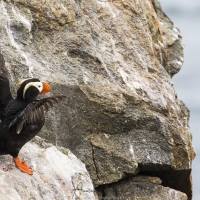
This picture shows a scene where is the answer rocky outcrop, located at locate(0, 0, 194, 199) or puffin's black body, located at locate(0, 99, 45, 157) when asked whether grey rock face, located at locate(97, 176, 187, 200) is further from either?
puffin's black body, located at locate(0, 99, 45, 157)

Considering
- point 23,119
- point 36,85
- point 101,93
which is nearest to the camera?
point 23,119

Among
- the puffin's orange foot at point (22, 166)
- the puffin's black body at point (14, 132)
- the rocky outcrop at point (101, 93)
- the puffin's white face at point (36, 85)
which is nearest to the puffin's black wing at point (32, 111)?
the puffin's black body at point (14, 132)

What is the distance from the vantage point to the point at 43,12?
15203mm

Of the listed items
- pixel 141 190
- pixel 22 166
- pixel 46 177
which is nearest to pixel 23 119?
pixel 22 166

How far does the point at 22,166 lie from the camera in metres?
11.5

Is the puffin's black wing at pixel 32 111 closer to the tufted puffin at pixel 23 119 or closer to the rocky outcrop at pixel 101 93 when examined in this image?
the tufted puffin at pixel 23 119

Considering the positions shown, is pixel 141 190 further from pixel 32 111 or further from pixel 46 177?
pixel 32 111

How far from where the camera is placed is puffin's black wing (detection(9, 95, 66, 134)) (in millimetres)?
10874

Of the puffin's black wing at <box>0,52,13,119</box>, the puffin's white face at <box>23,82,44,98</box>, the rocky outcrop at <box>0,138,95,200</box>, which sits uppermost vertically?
the puffin's white face at <box>23,82,44,98</box>

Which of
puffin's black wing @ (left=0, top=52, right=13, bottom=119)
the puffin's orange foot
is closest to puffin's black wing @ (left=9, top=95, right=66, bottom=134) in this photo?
the puffin's orange foot

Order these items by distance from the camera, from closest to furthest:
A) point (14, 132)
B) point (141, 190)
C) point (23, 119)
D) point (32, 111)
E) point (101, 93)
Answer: point (23, 119)
point (32, 111)
point (14, 132)
point (141, 190)
point (101, 93)

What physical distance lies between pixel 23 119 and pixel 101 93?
370 cm

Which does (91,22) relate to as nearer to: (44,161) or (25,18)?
(25,18)

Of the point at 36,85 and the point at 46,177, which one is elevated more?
the point at 36,85
